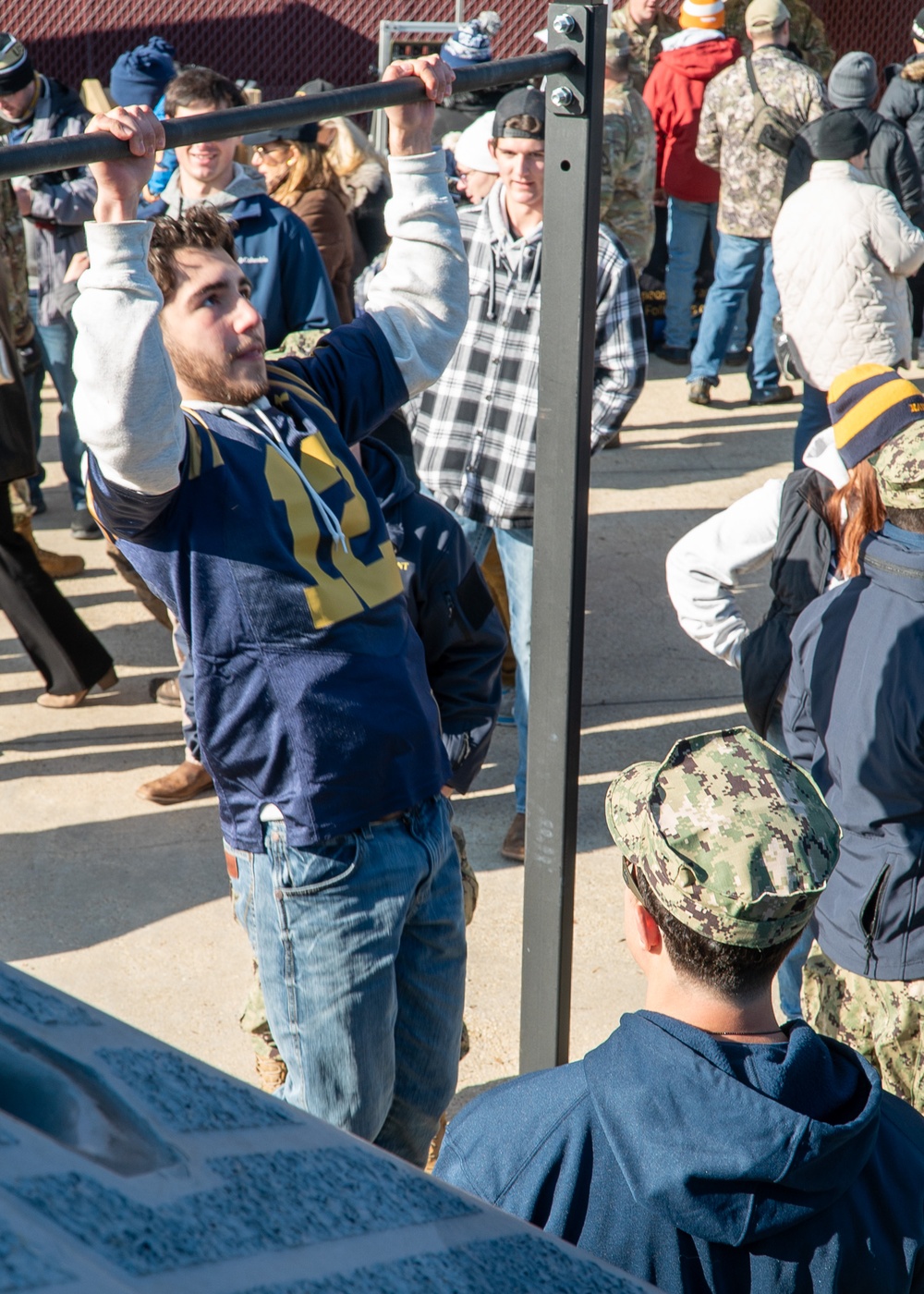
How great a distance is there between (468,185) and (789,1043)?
13.8 ft

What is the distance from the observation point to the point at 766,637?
9.96 ft

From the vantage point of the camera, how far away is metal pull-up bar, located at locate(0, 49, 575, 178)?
160 centimetres

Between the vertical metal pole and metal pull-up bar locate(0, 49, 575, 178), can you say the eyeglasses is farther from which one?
metal pull-up bar locate(0, 49, 575, 178)

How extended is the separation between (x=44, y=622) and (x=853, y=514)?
10.2ft

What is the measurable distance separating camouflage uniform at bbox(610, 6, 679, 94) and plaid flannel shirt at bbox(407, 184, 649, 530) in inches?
214

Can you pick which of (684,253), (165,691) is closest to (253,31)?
(684,253)

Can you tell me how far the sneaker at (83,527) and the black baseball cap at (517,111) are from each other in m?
3.17

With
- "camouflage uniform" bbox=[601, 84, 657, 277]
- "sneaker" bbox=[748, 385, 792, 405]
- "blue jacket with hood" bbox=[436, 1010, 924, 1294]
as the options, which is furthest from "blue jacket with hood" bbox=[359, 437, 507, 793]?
"sneaker" bbox=[748, 385, 792, 405]

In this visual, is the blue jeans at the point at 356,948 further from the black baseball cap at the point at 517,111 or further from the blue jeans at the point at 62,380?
the blue jeans at the point at 62,380

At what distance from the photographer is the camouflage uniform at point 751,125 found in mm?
7965

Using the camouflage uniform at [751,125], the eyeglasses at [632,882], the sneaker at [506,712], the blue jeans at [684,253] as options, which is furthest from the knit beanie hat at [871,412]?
the blue jeans at [684,253]

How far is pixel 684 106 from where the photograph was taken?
29.8ft

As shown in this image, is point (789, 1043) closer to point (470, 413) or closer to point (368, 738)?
point (368, 738)

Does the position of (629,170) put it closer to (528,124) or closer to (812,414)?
(812,414)
